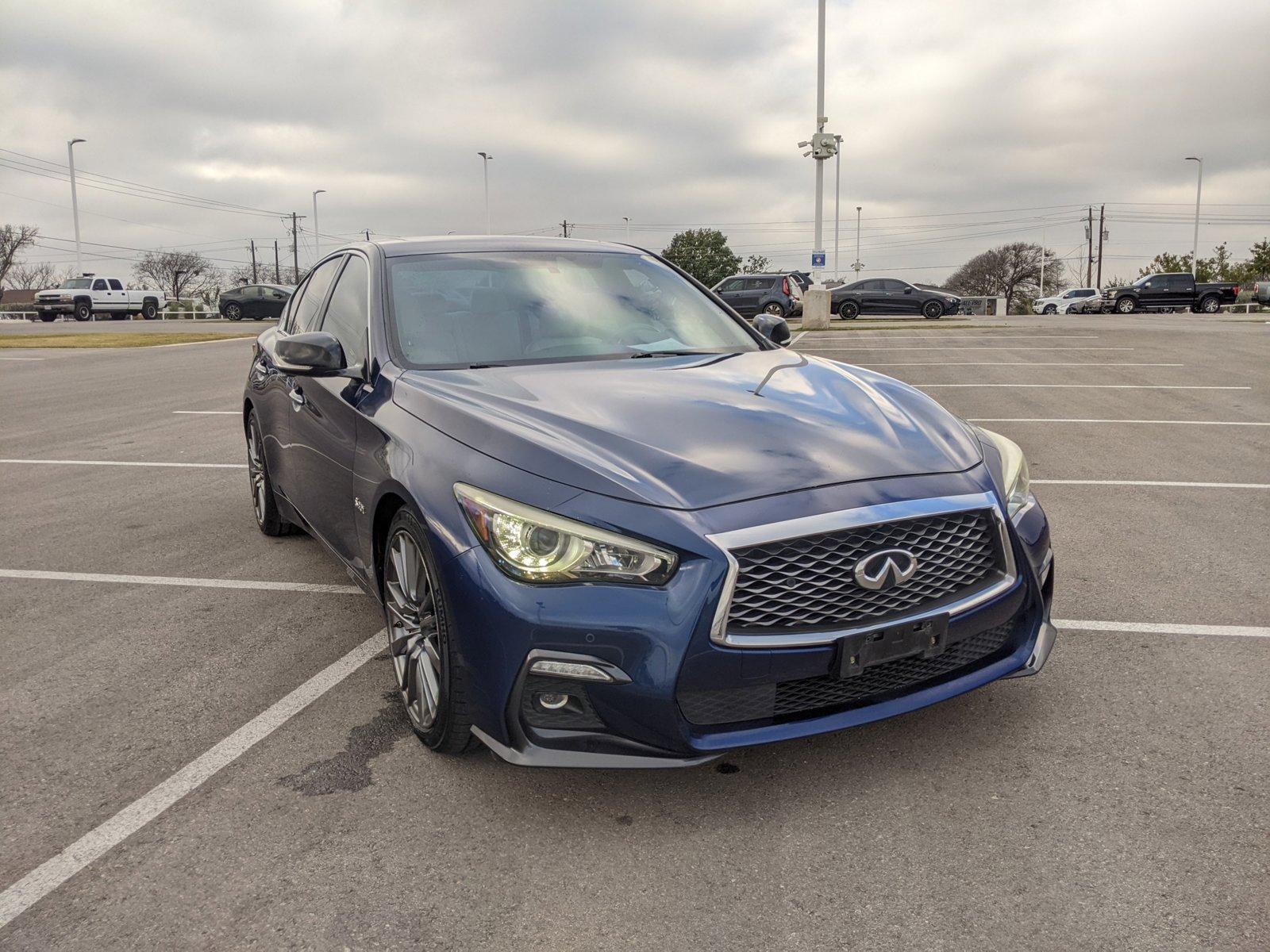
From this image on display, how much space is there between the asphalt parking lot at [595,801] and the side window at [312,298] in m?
1.24

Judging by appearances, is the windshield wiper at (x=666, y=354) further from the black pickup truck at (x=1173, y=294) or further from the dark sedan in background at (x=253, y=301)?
the black pickup truck at (x=1173, y=294)

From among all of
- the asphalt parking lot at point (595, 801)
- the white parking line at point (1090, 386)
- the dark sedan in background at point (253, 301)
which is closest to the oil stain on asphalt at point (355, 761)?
the asphalt parking lot at point (595, 801)

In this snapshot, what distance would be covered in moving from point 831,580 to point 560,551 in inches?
27.3

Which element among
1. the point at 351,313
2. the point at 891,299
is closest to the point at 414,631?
the point at 351,313

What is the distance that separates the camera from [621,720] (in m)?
2.61

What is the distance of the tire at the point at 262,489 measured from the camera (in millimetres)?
5645

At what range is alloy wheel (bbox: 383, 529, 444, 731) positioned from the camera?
306 cm

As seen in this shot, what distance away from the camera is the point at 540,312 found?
4156 mm

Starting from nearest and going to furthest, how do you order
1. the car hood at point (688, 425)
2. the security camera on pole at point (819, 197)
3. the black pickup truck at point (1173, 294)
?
the car hood at point (688, 425) < the security camera on pole at point (819, 197) < the black pickup truck at point (1173, 294)

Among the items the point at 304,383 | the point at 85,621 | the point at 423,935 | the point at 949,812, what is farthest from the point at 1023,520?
the point at 85,621

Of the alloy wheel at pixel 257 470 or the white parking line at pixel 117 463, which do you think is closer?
the alloy wheel at pixel 257 470

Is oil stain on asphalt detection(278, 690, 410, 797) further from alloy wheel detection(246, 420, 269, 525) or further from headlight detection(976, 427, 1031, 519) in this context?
alloy wheel detection(246, 420, 269, 525)

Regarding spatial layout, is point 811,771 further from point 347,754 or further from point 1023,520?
point 347,754

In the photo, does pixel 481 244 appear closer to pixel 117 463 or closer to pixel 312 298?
pixel 312 298
